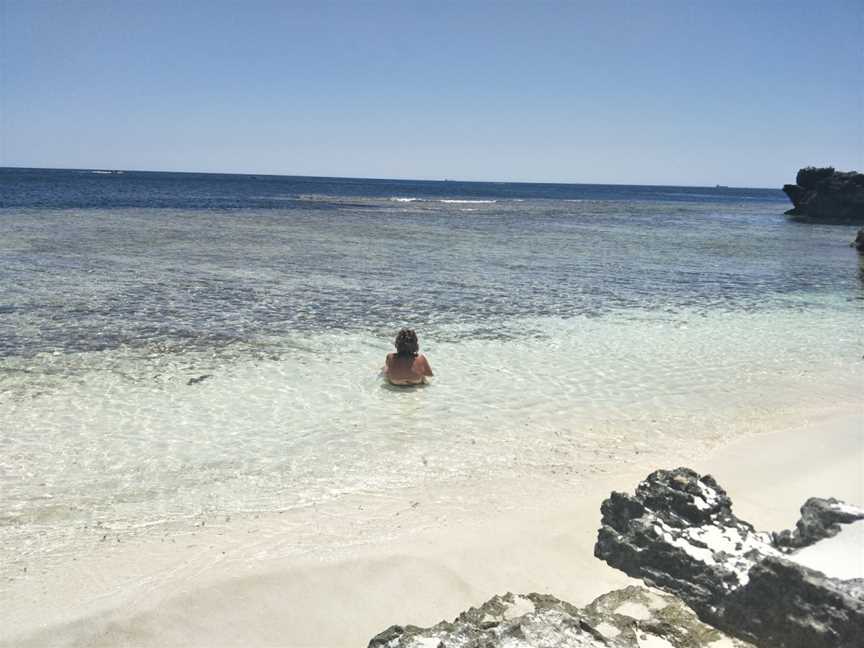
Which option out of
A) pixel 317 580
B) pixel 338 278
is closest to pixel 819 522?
pixel 317 580

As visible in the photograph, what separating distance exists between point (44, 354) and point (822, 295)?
73.9 ft

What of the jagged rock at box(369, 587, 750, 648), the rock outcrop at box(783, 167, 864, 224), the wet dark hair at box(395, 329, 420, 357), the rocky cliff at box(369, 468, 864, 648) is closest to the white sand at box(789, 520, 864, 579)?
the rocky cliff at box(369, 468, 864, 648)

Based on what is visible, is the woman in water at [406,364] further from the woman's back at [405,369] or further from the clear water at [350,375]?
the clear water at [350,375]

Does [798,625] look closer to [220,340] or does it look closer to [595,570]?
[595,570]

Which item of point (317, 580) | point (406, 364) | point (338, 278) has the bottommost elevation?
point (317, 580)

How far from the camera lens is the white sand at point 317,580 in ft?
16.5

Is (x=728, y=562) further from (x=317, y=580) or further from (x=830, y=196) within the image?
(x=830, y=196)

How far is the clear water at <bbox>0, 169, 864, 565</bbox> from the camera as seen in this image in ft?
25.1

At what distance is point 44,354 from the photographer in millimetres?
11898

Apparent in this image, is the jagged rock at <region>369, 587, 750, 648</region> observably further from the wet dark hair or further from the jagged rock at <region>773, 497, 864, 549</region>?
the wet dark hair

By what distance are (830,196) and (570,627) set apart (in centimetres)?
8350

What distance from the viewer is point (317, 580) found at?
5656 millimetres

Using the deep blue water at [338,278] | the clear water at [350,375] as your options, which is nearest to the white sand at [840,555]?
the clear water at [350,375]

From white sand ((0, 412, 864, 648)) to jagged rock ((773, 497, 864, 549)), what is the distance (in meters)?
1.40
